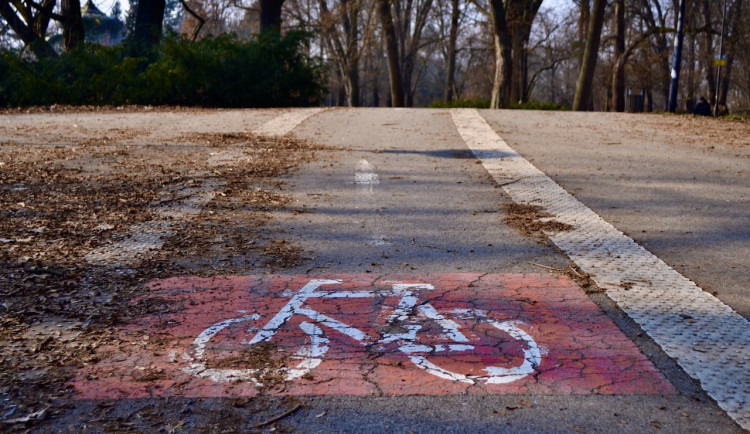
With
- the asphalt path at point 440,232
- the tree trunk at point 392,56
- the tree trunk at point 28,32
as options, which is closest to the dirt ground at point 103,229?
the asphalt path at point 440,232

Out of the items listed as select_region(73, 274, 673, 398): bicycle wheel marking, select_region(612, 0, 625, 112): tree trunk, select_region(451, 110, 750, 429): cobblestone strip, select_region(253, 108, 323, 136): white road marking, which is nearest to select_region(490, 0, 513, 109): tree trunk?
select_region(253, 108, 323, 136): white road marking

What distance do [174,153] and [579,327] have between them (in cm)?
769

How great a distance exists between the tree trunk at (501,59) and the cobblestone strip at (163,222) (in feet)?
57.9

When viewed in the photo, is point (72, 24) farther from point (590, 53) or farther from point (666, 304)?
point (666, 304)

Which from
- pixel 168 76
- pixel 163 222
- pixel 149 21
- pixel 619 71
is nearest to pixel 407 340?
pixel 163 222

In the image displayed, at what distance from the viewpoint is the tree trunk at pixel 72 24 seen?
85.3 feet

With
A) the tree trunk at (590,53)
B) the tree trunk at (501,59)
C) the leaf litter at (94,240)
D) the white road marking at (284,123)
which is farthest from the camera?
the tree trunk at (590,53)

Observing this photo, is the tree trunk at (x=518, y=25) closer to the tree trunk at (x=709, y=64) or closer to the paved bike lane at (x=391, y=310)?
the tree trunk at (x=709, y=64)

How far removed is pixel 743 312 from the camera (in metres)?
4.27

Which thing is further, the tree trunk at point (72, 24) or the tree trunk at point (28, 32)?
the tree trunk at point (72, 24)

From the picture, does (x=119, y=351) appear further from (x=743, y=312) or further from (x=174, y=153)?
(x=174, y=153)

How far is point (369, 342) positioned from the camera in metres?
3.79

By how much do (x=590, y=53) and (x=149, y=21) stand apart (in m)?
16.6

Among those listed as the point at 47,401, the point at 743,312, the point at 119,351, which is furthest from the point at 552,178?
the point at 47,401
